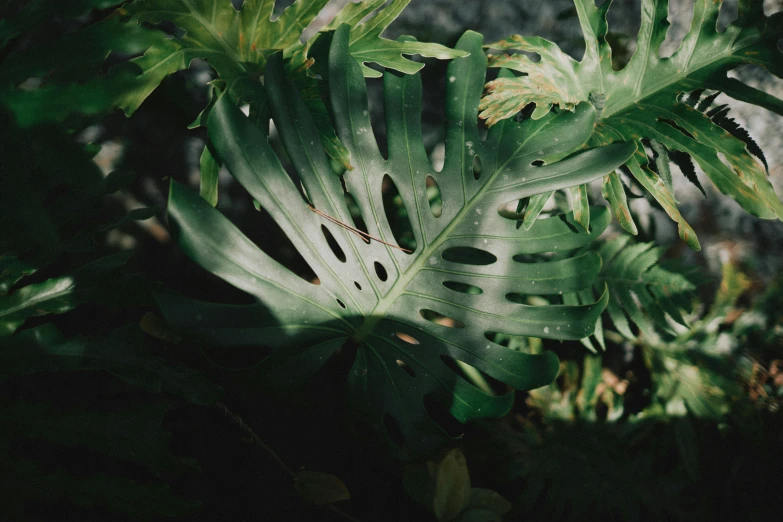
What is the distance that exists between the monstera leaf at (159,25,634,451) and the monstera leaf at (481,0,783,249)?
0.28ft

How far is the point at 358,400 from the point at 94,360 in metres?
0.45

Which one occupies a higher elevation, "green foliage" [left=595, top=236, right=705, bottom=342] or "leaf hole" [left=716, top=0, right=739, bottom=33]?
"leaf hole" [left=716, top=0, right=739, bottom=33]

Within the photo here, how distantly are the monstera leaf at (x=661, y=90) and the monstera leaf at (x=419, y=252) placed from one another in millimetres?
86

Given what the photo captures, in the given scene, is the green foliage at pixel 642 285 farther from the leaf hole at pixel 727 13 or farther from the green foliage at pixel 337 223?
the leaf hole at pixel 727 13

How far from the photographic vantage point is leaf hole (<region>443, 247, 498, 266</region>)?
4.59 feet

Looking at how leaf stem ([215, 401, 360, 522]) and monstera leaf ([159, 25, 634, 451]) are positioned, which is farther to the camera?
leaf stem ([215, 401, 360, 522])

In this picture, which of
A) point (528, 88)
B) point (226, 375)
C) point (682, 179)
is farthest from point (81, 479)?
point (682, 179)

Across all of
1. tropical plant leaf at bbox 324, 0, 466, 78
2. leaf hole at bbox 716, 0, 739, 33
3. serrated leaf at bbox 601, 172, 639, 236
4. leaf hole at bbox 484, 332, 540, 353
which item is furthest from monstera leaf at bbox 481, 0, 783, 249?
leaf hole at bbox 716, 0, 739, 33

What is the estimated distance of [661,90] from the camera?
100cm

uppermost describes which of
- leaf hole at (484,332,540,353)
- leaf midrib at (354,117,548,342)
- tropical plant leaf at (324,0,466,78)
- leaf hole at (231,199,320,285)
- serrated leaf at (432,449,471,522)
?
tropical plant leaf at (324,0,466,78)

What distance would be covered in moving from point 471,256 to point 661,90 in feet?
2.19

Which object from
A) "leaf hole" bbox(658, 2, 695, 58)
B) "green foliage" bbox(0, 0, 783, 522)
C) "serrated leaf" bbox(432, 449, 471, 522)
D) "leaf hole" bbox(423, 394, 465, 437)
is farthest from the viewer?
"leaf hole" bbox(658, 2, 695, 58)

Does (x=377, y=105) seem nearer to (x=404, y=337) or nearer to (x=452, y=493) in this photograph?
(x=404, y=337)

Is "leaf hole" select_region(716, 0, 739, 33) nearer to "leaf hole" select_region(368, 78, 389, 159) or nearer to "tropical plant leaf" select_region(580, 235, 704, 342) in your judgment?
"tropical plant leaf" select_region(580, 235, 704, 342)
